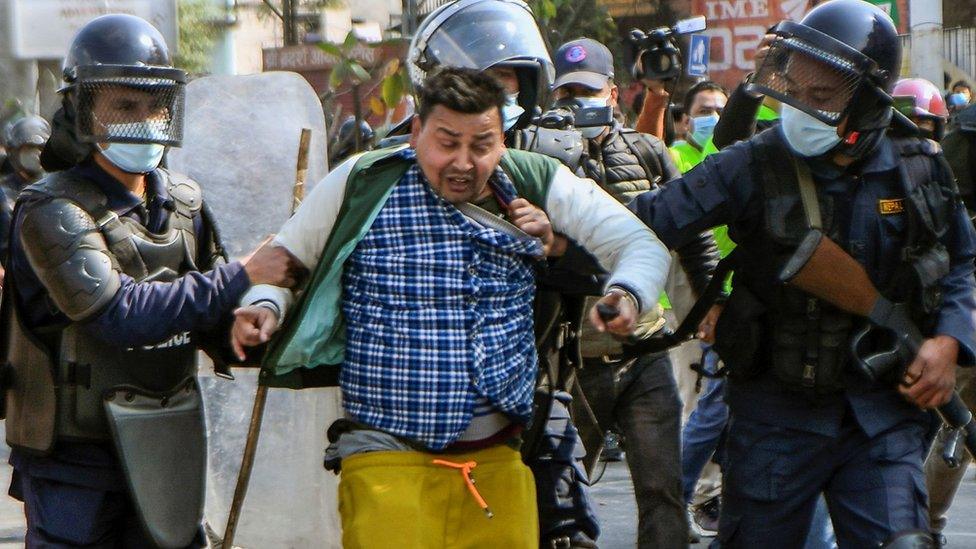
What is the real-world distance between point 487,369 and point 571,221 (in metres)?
0.41

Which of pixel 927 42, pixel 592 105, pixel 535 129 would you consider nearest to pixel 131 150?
pixel 535 129

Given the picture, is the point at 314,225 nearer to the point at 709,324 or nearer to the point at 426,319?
the point at 426,319

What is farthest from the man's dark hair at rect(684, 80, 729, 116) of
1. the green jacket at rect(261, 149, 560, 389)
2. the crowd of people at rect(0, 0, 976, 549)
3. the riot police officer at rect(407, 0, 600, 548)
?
the green jacket at rect(261, 149, 560, 389)

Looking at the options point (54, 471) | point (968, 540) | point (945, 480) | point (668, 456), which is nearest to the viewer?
point (54, 471)

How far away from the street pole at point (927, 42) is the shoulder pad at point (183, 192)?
2103cm

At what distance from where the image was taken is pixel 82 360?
399cm

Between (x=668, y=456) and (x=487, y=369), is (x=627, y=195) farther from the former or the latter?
(x=487, y=369)

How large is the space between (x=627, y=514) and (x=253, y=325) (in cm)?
390

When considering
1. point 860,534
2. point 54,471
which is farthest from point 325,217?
point 860,534

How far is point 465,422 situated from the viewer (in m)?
3.71

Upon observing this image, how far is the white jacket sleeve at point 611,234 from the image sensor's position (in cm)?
364

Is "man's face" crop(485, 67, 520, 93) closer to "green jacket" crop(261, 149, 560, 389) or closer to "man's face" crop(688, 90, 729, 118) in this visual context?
"green jacket" crop(261, 149, 560, 389)

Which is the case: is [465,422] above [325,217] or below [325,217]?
below

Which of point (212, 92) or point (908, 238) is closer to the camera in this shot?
point (908, 238)
